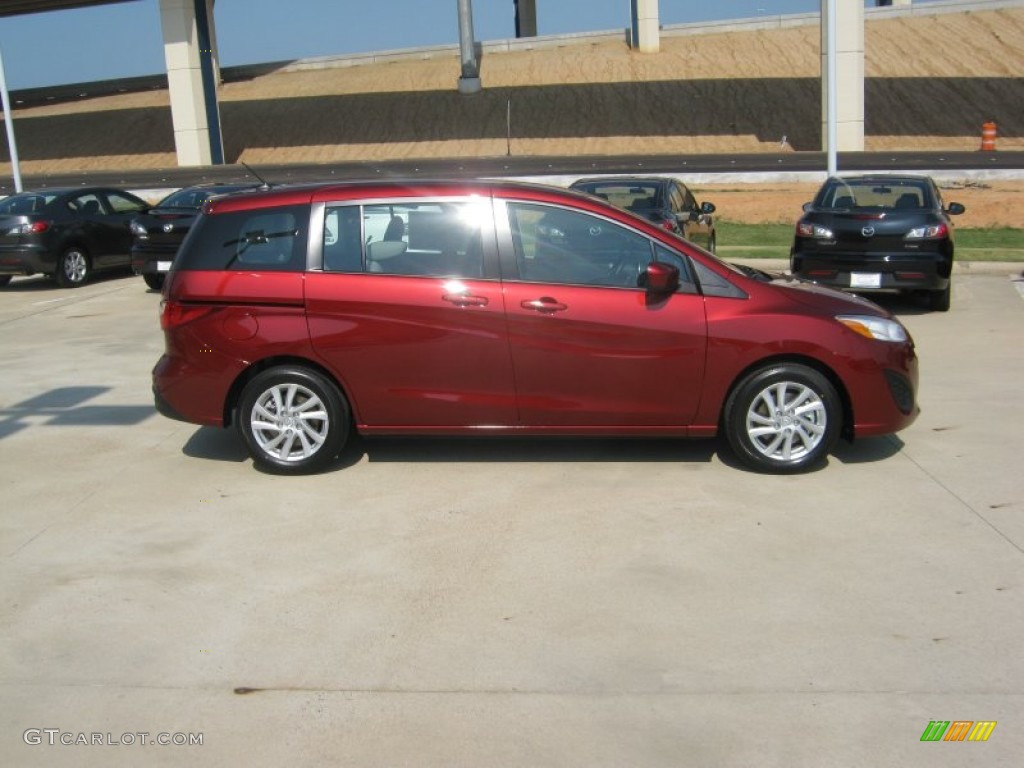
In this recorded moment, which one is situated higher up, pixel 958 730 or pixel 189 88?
pixel 189 88

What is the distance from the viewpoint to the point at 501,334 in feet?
22.0

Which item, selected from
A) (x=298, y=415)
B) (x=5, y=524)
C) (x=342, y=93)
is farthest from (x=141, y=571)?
(x=342, y=93)

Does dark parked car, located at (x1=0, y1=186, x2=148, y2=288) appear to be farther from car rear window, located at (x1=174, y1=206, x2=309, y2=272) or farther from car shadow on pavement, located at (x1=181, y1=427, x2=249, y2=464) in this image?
car rear window, located at (x1=174, y1=206, x2=309, y2=272)

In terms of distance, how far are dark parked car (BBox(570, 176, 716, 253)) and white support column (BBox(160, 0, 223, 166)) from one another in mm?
38839

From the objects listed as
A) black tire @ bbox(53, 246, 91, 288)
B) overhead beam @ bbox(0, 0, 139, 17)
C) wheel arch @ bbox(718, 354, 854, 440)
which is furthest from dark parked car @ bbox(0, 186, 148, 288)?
overhead beam @ bbox(0, 0, 139, 17)

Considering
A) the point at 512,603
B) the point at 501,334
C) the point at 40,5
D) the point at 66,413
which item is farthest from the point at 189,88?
the point at 512,603

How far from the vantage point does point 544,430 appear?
6824 mm

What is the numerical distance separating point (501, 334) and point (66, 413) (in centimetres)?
400

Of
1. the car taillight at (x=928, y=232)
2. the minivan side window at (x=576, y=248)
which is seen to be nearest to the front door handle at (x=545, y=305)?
the minivan side window at (x=576, y=248)

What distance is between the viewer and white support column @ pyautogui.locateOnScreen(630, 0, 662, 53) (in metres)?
63.2

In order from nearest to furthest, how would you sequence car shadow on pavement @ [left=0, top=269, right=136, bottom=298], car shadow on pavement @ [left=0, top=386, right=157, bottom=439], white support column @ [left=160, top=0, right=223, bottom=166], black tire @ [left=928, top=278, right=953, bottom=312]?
1. car shadow on pavement @ [left=0, top=386, right=157, bottom=439]
2. black tire @ [left=928, top=278, right=953, bottom=312]
3. car shadow on pavement @ [left=0, top=269, right=136, bottom=298]
4. white support column @ [left=160, top=0, right=223, bottom=166]

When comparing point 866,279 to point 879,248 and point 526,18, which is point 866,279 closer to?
point 879,248

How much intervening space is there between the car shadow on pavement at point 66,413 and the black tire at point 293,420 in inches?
76.0

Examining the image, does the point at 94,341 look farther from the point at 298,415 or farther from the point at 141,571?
the point at 141,571
